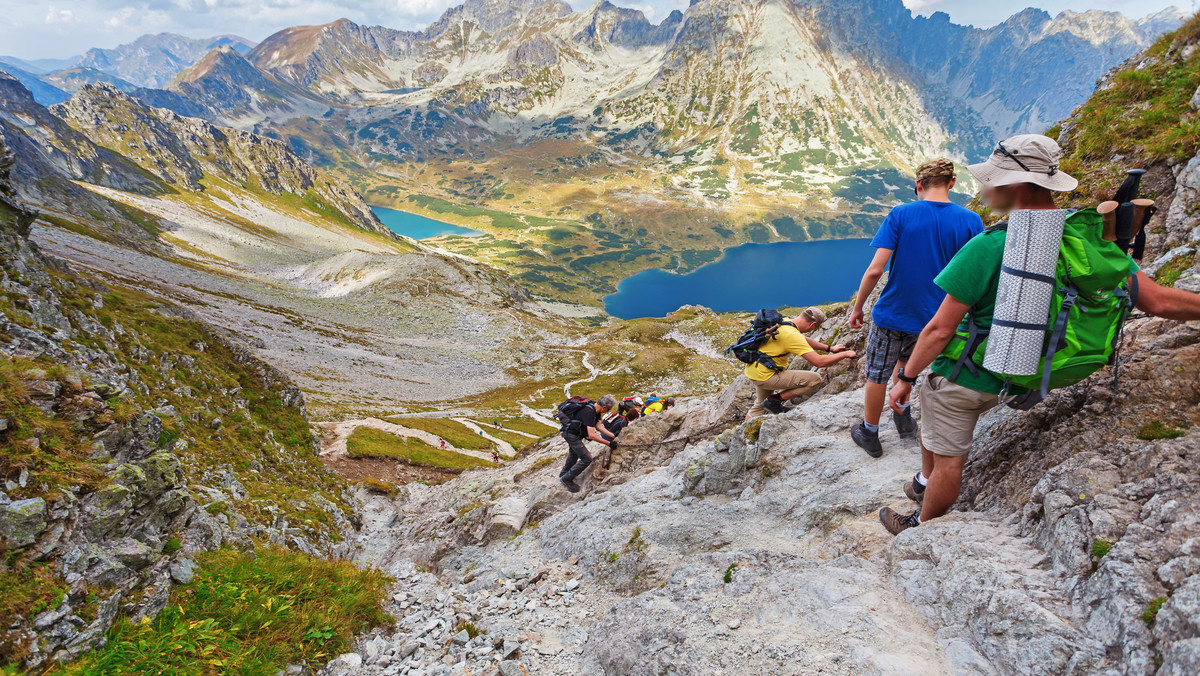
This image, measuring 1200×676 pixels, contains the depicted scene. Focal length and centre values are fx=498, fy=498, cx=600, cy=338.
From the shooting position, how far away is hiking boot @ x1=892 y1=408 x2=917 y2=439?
9172 millimetres

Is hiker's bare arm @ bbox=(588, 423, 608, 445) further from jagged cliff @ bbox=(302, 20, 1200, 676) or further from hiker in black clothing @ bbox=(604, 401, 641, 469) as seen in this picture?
jagged cliff @ bbox=(302, 20, 1200, 676)

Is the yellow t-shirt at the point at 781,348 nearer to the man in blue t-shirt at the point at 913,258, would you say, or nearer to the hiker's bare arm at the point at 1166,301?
the man in blue t-shirt at the point at 913,258

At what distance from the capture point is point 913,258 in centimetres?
768

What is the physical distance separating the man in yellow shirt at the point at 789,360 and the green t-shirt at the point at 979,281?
4.98 m

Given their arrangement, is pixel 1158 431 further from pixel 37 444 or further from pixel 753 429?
pixel 37 444

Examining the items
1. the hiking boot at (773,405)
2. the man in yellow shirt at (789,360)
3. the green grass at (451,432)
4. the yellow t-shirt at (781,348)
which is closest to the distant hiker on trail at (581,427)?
the hiking boot at (773,405)

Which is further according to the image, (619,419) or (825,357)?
(619,419)

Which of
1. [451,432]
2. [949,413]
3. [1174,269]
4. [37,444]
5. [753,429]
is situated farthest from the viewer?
[451,432]

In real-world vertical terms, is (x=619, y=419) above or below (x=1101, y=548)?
below

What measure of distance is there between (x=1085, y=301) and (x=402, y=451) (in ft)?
145

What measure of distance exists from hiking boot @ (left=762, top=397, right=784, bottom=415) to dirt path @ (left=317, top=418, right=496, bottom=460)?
3637 centimetres

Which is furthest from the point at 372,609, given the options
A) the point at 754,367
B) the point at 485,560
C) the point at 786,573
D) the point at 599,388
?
the point at 599,388

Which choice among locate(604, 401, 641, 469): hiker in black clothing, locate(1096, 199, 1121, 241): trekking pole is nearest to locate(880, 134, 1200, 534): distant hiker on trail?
locate(1096, 199, 1121, 241): trekking pole

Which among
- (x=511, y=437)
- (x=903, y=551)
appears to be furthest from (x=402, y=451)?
(x=903, y=551)
